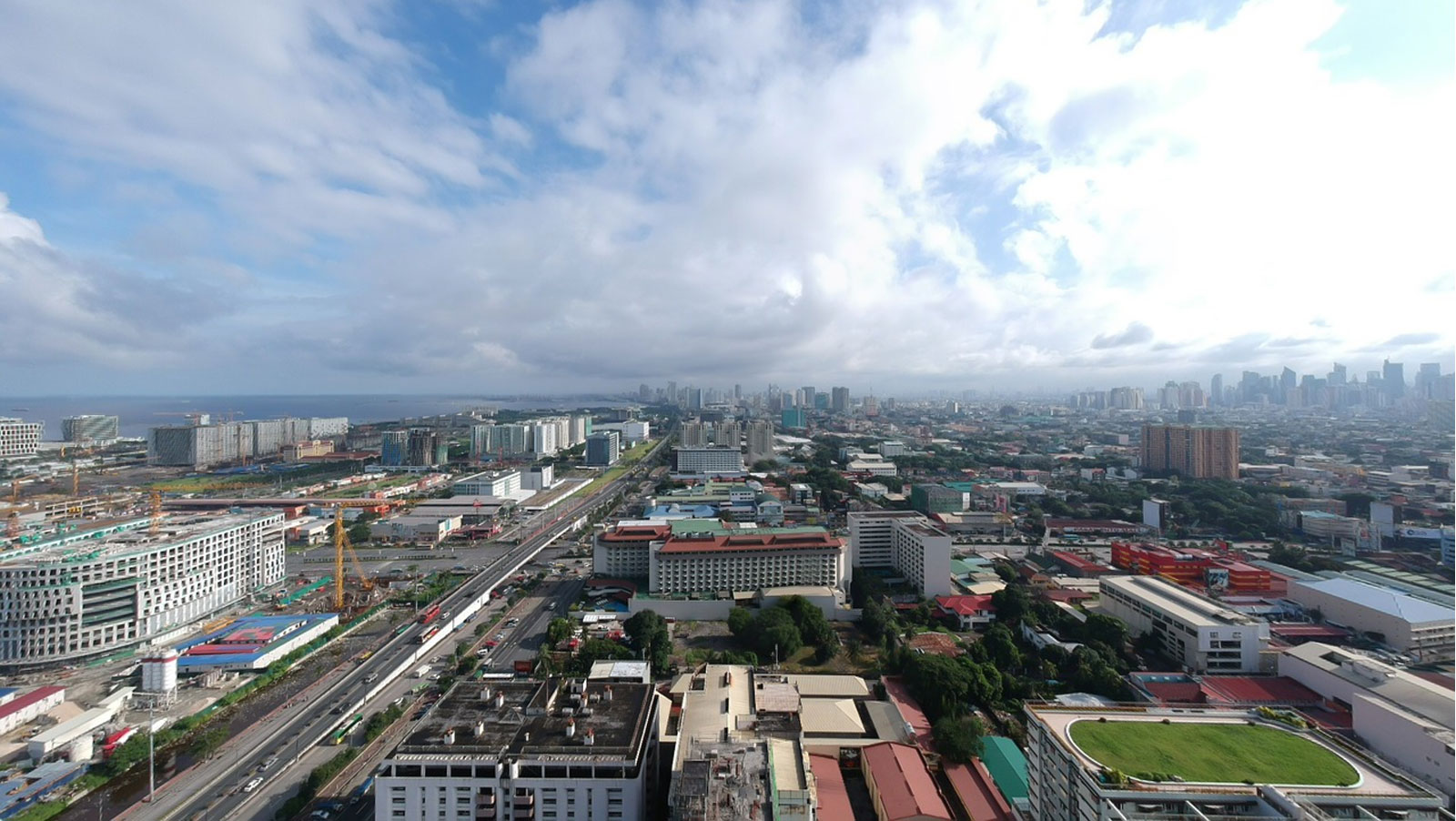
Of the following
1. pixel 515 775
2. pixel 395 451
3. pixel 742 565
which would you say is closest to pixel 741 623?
pixel 742 565

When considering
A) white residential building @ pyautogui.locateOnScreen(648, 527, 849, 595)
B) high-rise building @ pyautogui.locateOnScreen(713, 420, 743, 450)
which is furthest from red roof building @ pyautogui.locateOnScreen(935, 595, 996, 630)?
high-rise building @ pyautogui.locateOnScreen(713, 420, 743, 450)

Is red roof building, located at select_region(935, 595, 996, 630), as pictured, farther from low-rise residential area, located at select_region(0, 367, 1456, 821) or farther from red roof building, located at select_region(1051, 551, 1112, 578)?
red roof building, located at select_region(1051, 551, 1112, 578)

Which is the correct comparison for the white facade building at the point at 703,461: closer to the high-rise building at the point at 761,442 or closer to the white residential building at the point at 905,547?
the high-rise building at the point at 761,442

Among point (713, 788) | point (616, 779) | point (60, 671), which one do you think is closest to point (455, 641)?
point (60, 671)

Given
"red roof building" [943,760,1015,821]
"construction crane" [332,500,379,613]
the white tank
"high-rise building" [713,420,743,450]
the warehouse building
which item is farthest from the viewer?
"high-rise building" [713,420,743,450]

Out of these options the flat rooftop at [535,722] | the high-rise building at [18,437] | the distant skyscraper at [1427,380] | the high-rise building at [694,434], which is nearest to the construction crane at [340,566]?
the flat rooftop at [535,722]

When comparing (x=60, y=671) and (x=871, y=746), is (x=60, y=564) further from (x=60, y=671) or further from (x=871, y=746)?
(x=871, y=746)
